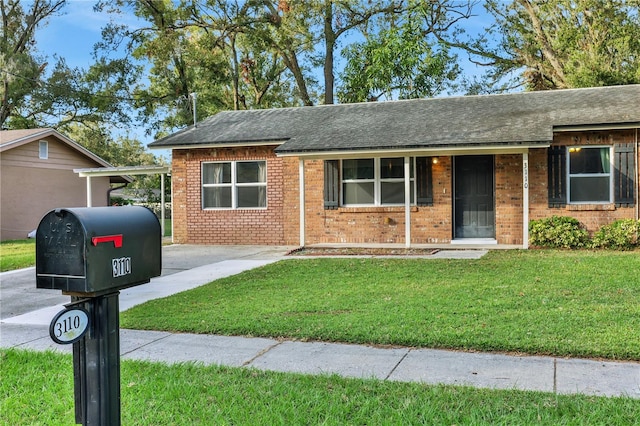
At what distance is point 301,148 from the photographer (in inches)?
509

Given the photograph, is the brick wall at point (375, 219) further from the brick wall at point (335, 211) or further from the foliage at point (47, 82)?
the foliage at point (47, 82)

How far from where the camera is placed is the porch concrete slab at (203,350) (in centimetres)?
462

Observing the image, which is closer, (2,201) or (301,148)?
(301,148)

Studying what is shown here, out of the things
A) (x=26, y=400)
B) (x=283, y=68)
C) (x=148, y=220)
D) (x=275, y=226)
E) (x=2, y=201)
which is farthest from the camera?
(x=283, y=68)

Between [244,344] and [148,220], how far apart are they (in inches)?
113

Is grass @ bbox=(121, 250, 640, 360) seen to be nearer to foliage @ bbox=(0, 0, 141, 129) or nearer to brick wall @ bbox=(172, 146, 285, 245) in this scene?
brick wall @ bbox=(172, 146, 285, 245)

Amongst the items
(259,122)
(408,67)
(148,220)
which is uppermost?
(408,67)

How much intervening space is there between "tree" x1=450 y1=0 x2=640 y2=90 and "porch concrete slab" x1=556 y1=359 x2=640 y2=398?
18.6 meters

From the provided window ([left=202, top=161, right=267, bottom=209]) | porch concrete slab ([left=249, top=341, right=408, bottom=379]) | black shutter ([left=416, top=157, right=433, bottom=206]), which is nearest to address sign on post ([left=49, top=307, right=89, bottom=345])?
porch concrete slab ([left=249, top=341, right=408, bottom=379])

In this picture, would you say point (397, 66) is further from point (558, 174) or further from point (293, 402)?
point (293, 402)

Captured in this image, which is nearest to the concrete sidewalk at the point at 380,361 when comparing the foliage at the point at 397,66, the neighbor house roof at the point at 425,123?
the neighbor house roof at the point at 425,123

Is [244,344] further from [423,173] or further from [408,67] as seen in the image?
[408,67]

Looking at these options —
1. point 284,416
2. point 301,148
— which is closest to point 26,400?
point 284,416

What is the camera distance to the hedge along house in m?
12.3
